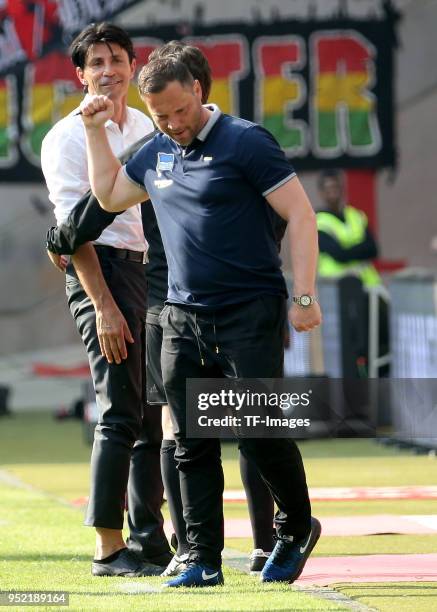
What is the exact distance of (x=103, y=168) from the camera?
5.79 meters

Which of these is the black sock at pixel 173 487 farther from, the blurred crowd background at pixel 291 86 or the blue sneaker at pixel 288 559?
the blurred crowd background at pixel 291 86

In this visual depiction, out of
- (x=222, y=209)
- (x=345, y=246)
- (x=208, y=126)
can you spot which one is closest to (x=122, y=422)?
(x=222, y=209)

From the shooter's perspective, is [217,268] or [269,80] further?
[269,80]

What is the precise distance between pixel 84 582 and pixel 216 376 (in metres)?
0.98

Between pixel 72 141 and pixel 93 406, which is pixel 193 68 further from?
pixel 93 406

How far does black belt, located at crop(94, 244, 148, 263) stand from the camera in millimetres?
6344

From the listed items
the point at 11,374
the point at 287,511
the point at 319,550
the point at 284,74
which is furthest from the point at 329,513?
the point at 11,374

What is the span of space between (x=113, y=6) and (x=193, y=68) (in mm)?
12503

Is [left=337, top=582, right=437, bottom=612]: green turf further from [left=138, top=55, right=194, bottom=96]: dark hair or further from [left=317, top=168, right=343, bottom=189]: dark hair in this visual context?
[left=317, top=168, right=343, bottom=189]: dark hair

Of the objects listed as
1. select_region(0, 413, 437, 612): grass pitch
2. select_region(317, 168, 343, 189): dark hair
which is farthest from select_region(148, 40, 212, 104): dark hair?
select_region(317, 168, 343, 189): dark hair

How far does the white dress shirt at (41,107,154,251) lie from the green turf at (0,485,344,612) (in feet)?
4.42

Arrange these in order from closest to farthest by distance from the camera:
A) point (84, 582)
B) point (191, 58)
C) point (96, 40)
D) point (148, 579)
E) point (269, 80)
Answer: point (191, 58) < point (84, 582) < point (148, 579) < point (96, 40) < point (269, 80)
